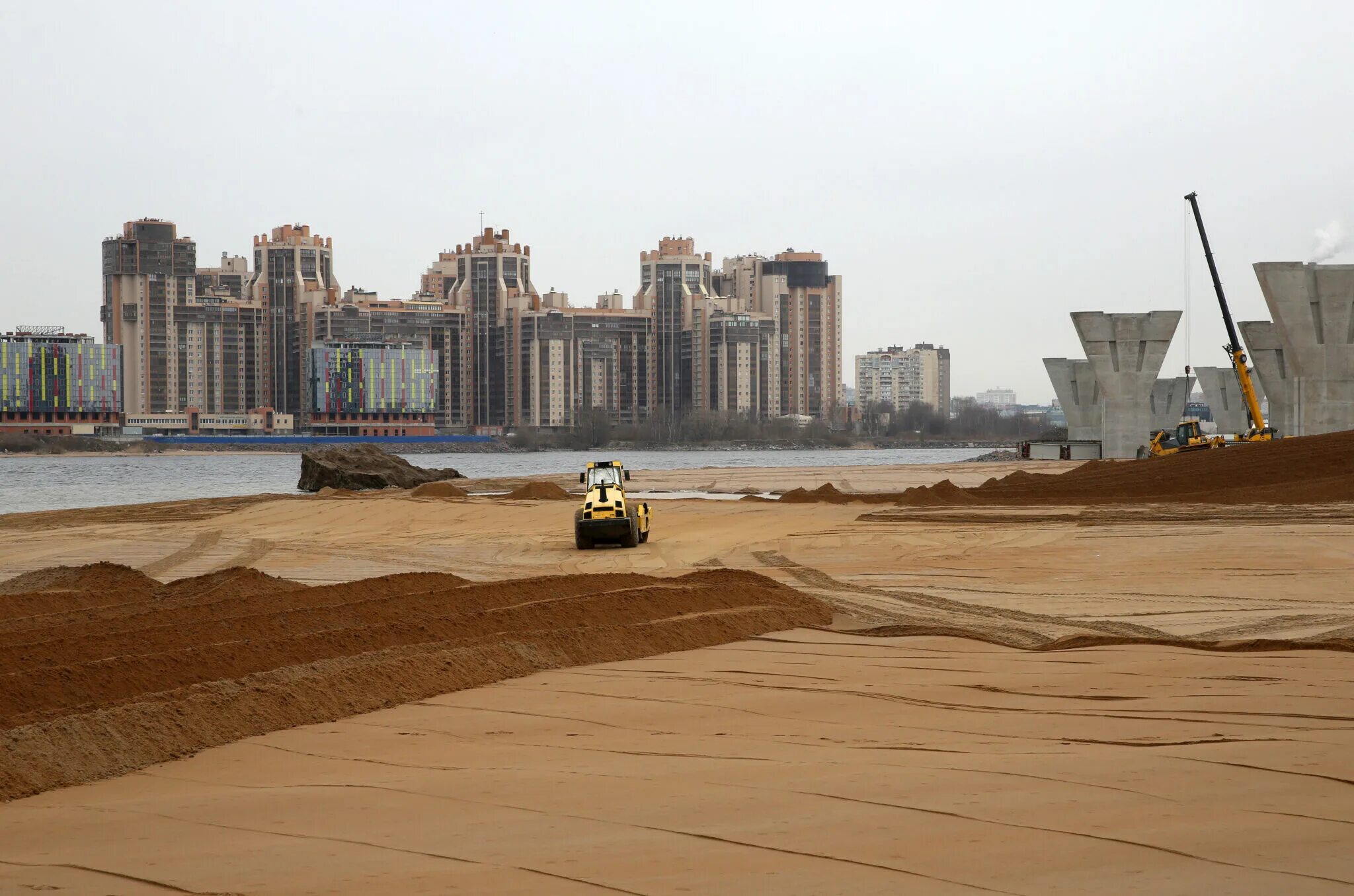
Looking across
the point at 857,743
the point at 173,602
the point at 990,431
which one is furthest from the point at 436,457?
the point at 857,743

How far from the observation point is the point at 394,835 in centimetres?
552

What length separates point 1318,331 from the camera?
45625mm

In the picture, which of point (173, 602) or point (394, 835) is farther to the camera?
point (173, 602)

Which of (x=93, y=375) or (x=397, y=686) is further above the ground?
(x=93, y=375)

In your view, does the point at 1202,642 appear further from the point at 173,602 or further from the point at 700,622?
the point at 173,602

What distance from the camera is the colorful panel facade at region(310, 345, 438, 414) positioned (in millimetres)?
154125

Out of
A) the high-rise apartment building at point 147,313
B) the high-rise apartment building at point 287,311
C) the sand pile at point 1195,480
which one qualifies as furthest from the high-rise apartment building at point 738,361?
the sand pile at point 1195,480

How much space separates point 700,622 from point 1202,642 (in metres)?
4.49

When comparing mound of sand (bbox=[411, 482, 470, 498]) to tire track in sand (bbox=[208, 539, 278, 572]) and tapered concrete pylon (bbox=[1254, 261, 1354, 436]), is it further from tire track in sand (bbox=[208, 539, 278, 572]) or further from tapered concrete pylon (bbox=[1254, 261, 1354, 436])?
tapered concrete pylon (bbox=[1254, 261, 1354, 436])

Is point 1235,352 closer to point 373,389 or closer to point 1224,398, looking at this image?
point 1224,398

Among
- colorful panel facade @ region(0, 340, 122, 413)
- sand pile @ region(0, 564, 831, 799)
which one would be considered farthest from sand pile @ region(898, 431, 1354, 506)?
colorful panel facade @ region(0, 340, 122, 413)

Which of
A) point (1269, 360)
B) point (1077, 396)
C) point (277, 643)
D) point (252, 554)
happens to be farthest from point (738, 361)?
point (277, 643)

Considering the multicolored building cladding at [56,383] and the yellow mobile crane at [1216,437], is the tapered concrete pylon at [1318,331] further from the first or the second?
the multicolored building cladding at [56,383]

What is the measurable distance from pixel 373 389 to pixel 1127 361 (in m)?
114
